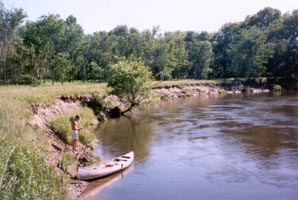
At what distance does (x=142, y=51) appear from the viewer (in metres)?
76.8

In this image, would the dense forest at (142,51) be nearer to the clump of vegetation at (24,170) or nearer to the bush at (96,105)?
the bush at (96,105)

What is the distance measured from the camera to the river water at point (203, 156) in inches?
655

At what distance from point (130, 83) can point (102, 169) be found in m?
24.2

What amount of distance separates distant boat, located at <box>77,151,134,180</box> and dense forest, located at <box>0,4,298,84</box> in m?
36.0

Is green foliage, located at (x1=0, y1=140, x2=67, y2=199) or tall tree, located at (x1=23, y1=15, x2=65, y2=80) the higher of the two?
tall tree, located at (x1=23, y1=15, x2=65, y2=80)

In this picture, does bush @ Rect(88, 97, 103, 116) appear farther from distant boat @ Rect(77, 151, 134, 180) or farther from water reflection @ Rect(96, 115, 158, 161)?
distant boat @ Rect(77, 151, 134, 180)

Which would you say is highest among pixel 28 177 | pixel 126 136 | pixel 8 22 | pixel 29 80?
pixel 8 22

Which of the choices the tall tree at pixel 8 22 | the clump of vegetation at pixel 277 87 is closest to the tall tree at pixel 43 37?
the tall tree at pixel 8 22

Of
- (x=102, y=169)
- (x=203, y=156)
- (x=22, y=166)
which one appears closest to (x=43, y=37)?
(x=203, y=156)

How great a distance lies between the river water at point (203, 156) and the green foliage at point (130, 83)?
3567 mm

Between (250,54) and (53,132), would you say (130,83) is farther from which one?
(250,54)

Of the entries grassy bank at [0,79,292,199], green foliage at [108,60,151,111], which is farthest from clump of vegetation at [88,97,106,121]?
grassy bank at [0,79,292,199]

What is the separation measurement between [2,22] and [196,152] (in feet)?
121

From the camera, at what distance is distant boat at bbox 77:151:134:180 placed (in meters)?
17.7
